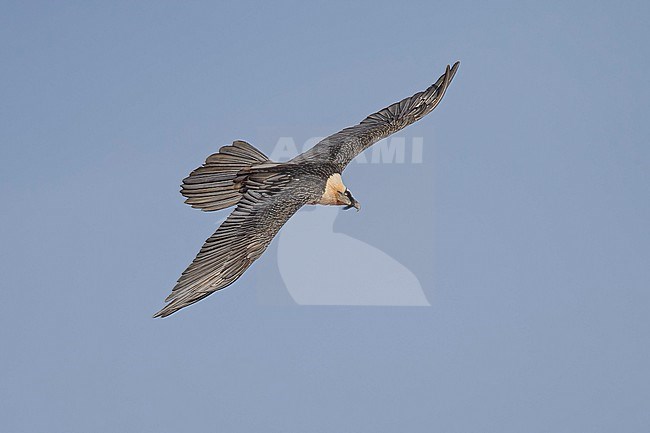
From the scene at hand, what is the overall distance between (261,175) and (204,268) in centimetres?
78

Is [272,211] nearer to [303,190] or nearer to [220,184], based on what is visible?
[303,190]

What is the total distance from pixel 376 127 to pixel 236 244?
148cm

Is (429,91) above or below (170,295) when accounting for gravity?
above

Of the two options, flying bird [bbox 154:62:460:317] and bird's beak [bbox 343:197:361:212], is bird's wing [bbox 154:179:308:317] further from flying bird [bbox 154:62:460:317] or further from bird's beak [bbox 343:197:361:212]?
bird's beak [bbox 343:197:361:212]

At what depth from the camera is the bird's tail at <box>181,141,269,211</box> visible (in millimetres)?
4543

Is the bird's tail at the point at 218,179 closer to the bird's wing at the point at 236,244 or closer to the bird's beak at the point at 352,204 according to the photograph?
the bird's wing at the point at 236,244

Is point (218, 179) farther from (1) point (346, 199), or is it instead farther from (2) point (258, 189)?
(1) point (346, 199)

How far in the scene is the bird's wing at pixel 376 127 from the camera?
4910mm

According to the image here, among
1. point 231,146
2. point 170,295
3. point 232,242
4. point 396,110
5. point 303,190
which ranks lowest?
point 170,295

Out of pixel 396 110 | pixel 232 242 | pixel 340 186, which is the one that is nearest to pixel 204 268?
pixel 232 242

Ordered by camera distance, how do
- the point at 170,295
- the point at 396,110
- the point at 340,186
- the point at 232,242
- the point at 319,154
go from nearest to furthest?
the point at 170,295 < the point at 232,242 < the point at 340,186 < the point at 319,154 < the point at 396,110

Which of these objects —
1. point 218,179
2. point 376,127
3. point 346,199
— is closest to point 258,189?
point 218,179

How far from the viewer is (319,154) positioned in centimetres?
491

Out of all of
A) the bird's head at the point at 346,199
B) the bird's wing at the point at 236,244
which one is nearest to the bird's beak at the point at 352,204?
the bird's head at the point at 346,199
